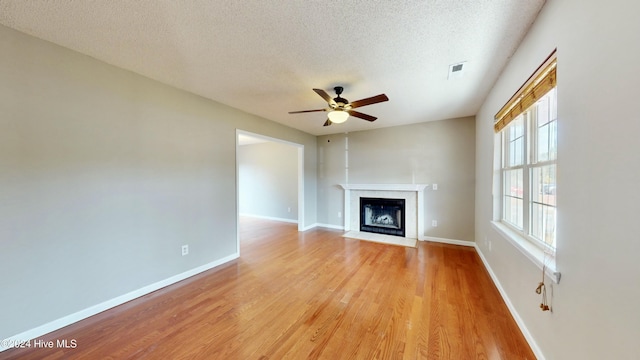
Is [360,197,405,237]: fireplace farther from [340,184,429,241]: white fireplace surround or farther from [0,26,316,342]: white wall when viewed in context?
[0,26,316,342]: white wall

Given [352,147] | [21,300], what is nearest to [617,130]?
[21,300]

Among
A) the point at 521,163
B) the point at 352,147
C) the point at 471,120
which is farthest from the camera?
the point at 352,147

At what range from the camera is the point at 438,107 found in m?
3.53

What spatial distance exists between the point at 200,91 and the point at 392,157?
376cm

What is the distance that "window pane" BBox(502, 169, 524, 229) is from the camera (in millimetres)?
2184

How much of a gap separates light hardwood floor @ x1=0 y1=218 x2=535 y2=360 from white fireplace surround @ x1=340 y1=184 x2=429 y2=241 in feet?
4.39

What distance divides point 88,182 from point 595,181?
3.66 meters

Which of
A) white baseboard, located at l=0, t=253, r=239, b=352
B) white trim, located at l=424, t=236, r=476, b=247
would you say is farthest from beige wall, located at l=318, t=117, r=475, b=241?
white baseboard, located at l=0, t=253, r=239, b=352

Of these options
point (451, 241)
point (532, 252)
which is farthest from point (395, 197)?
point (532, 252)

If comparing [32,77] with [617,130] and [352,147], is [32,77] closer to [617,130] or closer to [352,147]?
[617,130]

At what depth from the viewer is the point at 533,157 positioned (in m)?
1.91

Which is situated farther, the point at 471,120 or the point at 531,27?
the point at 471,120

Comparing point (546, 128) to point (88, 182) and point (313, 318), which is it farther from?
point (88, 182)

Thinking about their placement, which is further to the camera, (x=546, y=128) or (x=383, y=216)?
(x=383, y=216)
